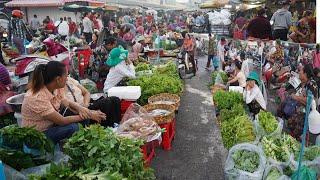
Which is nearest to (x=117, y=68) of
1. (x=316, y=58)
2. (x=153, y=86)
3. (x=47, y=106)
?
(x=153, y=86)

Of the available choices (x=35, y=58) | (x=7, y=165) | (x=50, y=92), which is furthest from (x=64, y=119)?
(x=35, y=58)

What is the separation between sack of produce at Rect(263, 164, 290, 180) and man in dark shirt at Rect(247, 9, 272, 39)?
5.80 meters

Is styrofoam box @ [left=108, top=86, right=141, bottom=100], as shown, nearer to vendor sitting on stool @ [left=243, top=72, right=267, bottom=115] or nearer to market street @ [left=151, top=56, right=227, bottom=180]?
market street @ [left=151, top=56, right=227, bottom=180]

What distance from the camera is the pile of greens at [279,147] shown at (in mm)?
4188

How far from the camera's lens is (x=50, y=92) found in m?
4.25

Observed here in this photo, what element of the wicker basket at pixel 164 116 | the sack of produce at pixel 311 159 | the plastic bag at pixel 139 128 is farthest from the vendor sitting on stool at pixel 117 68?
the sack of produce at pixel 311 159

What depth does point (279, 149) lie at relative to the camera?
428 cm

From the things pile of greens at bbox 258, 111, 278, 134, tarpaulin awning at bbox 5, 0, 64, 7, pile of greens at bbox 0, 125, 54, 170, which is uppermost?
tarpaulin awning at bbox 5, 0, 64, 7

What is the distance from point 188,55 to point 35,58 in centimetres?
731

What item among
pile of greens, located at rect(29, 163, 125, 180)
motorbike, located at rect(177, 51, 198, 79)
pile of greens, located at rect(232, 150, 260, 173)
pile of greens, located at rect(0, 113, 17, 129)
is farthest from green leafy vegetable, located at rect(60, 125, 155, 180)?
motorbike, located at rect(177, 51, 198, 79)

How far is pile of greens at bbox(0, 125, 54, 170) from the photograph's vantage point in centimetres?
354

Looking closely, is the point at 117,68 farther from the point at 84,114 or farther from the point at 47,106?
the point at 47,106

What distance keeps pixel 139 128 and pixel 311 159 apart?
86.7 inches

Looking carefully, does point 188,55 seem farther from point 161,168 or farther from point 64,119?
point 64,119
